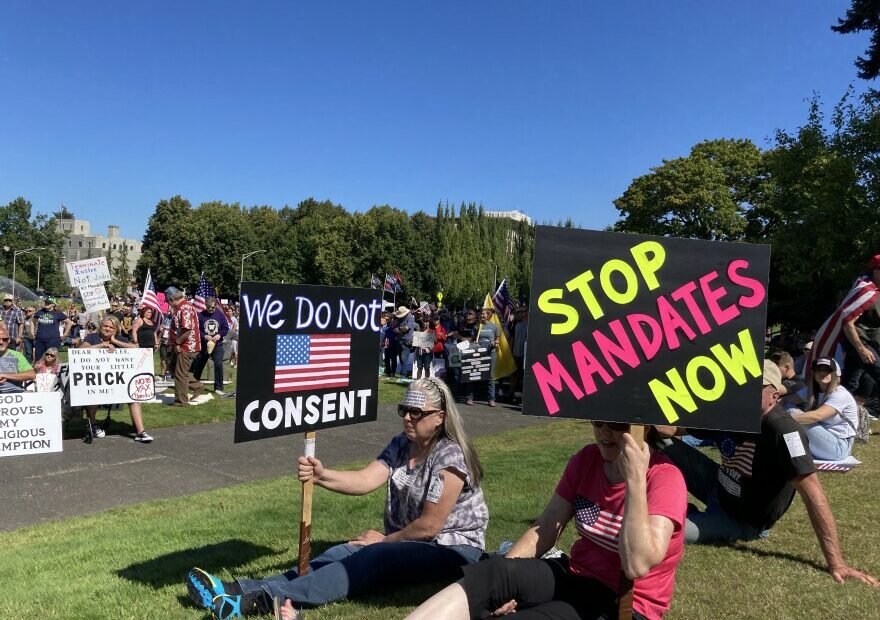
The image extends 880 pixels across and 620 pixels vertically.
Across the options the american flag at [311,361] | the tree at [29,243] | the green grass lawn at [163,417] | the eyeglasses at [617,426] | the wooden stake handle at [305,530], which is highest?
the tree at [29,243]

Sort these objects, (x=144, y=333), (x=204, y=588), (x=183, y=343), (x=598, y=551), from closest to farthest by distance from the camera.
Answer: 1. (x=598, y=551)
2. (x=204, y=588)
3. (x=183, y=343)
4. (x=144, y=333)

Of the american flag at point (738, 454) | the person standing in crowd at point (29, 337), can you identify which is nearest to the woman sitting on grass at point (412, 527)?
the american flag at point (738, 454)

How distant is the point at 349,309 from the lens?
4.38m

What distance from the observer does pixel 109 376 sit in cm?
955

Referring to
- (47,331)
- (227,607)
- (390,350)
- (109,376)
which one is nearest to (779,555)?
(227,607)

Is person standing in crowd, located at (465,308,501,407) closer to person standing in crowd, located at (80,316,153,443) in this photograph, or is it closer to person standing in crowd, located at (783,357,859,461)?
person standing in crowd, located at (80,316,153,443)

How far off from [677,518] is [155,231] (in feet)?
229

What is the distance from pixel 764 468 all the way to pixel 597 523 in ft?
Result: 7.47

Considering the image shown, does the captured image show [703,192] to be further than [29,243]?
No

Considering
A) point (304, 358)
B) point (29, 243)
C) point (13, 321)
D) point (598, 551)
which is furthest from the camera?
point (29, 243)

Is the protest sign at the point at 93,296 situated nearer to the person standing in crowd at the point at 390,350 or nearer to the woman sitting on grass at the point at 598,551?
the person standing in crowd at the point at 390,350

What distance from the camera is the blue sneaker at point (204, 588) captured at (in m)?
3.78

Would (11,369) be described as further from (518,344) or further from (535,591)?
(518,344)

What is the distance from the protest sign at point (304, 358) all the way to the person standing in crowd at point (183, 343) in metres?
8.60
